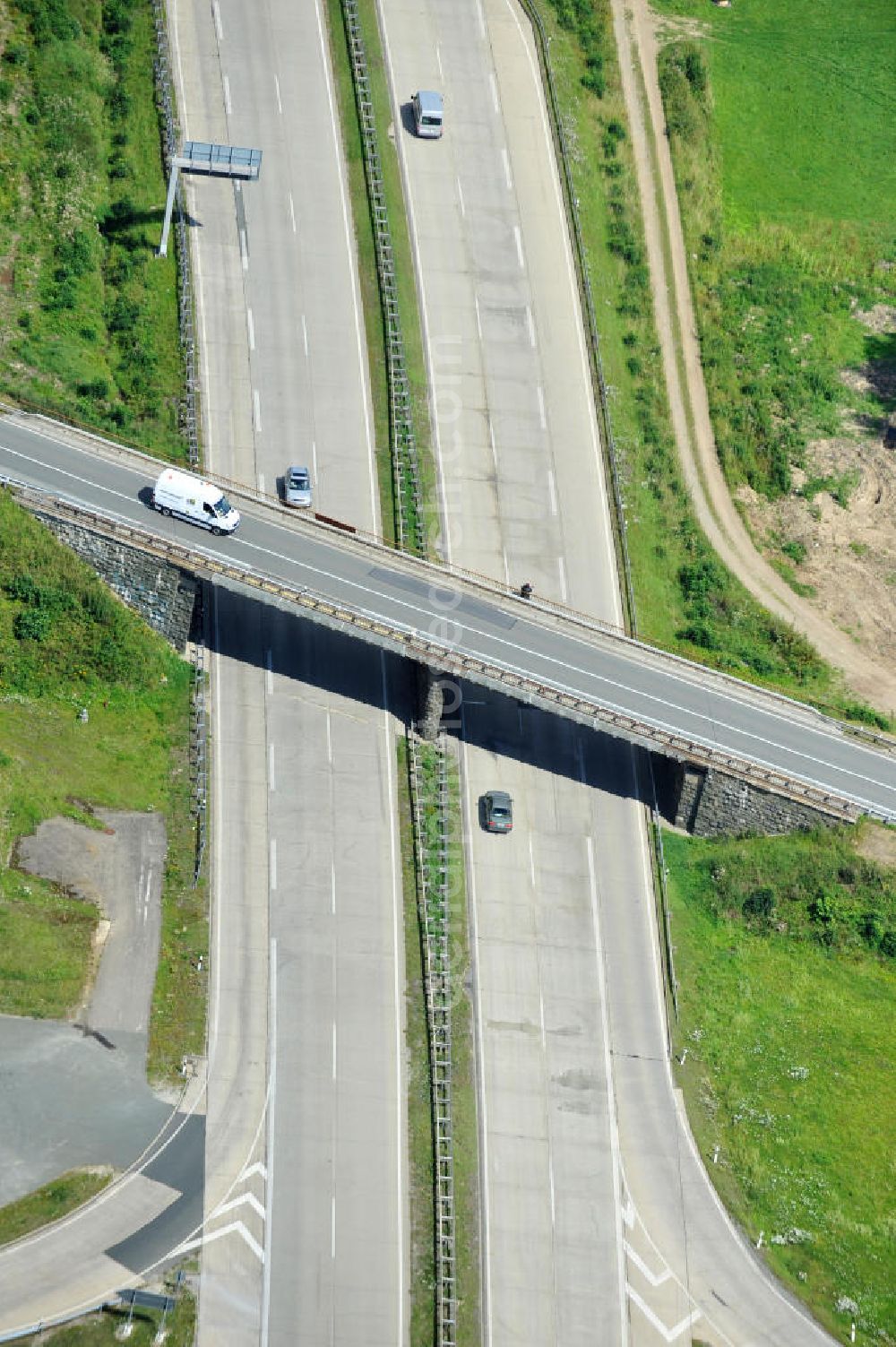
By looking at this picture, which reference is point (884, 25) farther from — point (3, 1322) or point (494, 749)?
point (3, 1322)

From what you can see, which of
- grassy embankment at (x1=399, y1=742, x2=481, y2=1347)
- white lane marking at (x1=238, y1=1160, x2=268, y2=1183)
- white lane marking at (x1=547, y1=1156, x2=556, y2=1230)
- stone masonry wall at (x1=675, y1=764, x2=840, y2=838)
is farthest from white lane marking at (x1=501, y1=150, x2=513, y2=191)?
white lane marking at (x1=238, y1=1160, x2=268, y2=1183)

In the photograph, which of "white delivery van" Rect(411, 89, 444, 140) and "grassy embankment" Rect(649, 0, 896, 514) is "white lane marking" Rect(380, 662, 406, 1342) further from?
"white delivery van" Rect(411, 89, 444, 140)

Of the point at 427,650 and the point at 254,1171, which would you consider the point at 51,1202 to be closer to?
the point at 254,1171

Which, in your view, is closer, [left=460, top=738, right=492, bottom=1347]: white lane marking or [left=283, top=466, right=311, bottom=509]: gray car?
[left=460, top=738, right=492, bottom=1347]: white lane marking

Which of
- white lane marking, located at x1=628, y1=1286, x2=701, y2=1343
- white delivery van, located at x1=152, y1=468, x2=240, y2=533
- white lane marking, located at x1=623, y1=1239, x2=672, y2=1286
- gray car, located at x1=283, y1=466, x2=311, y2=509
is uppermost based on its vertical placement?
white delivery van, located at x1=152, y1=468, x2=240, y2=533

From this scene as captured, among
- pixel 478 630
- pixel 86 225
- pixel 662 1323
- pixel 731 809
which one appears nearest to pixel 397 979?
pixel 478 630

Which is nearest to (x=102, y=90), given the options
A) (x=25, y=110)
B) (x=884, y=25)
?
(x=25, y=110)

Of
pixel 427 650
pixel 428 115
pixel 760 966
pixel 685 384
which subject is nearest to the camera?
pixel 760 966
